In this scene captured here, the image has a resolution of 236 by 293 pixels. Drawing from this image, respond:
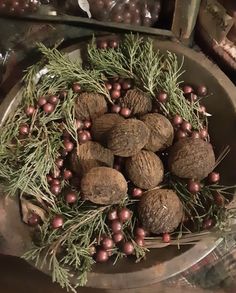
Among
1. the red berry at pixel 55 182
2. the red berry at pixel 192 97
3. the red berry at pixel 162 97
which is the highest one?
the red berry at pixel 192 97

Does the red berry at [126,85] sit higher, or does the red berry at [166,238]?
the red berry at [126,85]

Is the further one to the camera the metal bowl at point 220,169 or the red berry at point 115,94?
the red berry at point 115,94


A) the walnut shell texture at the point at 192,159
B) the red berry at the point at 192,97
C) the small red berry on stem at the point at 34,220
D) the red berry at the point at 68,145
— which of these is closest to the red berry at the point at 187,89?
the red berry at the point at 192,97

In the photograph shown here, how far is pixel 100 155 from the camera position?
85cm

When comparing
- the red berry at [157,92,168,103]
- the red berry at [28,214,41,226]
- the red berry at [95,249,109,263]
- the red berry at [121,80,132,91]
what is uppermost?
the red berry at [157,92,168,103]

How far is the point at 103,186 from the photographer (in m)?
0.80

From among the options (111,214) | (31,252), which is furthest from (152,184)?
(31,252)

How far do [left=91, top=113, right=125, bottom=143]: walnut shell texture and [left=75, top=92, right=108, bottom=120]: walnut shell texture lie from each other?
0.02 m

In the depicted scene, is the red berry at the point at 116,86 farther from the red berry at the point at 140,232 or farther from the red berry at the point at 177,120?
the red berry at the point at 140,232

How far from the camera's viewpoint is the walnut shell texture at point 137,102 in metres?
0.88

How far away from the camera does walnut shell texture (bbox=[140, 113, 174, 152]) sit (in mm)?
846

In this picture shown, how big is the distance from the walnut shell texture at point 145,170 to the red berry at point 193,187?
5 centimetres

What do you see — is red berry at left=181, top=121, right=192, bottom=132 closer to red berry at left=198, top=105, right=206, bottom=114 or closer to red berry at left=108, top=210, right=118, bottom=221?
red berry at left=198, top=105, right=206, bottom=114

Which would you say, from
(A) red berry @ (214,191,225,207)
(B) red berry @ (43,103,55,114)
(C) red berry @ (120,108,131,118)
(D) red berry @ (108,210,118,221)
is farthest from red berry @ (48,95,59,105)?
(A) red berry @ (214,191,225,207)
